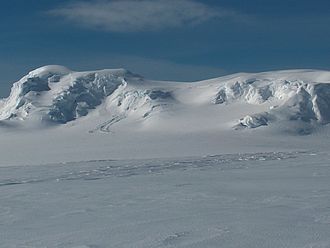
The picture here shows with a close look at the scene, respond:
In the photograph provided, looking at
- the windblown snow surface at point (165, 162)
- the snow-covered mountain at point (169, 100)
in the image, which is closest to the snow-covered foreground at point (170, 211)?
the windblown snow surface at point (165, 162)

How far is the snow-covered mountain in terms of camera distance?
142 feet

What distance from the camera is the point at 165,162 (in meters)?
21.1

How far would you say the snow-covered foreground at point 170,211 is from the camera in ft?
21.7

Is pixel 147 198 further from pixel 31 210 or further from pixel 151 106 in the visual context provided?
pixel 151 106

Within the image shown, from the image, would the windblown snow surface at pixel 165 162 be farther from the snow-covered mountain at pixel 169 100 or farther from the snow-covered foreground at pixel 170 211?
the snow-covered mountain at pixel 169 100

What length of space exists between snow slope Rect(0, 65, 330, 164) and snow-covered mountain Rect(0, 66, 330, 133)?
0.09 m

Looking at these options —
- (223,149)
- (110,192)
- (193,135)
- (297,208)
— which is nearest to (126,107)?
(193,135)

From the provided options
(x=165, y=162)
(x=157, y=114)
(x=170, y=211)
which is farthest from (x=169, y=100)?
(x=170, y=211)

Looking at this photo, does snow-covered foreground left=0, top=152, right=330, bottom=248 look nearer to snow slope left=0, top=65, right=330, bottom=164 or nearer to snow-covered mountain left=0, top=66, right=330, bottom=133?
snow slope left=0, top=65, right=330, bottom=164

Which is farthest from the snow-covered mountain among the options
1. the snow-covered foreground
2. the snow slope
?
the snow-covered foreground

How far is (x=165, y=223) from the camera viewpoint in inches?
301

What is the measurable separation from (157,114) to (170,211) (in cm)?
3889

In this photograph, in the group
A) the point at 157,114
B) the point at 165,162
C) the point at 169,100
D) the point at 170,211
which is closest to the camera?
the point at 170,211

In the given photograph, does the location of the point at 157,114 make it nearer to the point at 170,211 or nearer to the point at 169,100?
the point at 169,100
